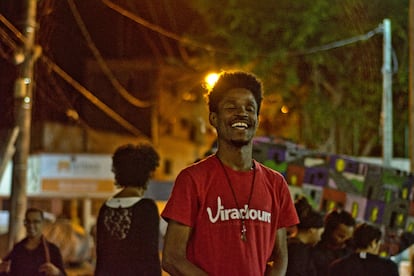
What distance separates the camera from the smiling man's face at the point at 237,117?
12.1ft

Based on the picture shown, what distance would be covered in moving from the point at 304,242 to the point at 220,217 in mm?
2875

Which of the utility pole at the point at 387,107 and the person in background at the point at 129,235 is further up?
the utility pole at the point at 387,107

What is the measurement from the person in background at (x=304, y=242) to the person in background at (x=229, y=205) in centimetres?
219

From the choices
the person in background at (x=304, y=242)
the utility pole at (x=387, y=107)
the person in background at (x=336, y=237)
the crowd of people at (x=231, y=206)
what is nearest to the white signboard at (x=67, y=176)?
the utility pole at (x=387, y=107)

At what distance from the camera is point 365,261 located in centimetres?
635

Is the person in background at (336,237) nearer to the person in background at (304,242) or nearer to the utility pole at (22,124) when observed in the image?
the person in background at (304,242)

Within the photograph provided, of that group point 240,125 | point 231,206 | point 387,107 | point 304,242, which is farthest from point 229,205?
point 387,107

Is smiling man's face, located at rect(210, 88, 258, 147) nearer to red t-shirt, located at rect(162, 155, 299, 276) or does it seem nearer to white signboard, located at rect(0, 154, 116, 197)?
red t-shirt, located at rect(162, 155, 299, 276)

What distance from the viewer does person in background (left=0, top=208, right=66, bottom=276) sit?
23.1 ft

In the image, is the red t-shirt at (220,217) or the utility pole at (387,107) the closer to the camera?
the red t-shirt at (220,217)

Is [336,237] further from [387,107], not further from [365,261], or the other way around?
[387,107]

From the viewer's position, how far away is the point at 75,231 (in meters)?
23.0

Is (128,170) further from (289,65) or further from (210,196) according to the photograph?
(289,65)

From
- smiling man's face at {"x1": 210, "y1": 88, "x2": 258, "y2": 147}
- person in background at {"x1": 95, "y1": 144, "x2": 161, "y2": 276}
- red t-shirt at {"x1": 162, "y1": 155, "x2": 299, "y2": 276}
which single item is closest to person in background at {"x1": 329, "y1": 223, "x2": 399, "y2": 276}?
person in background at {"x1": 95, "y1": 144, "x2": 161, "y2": 276}
